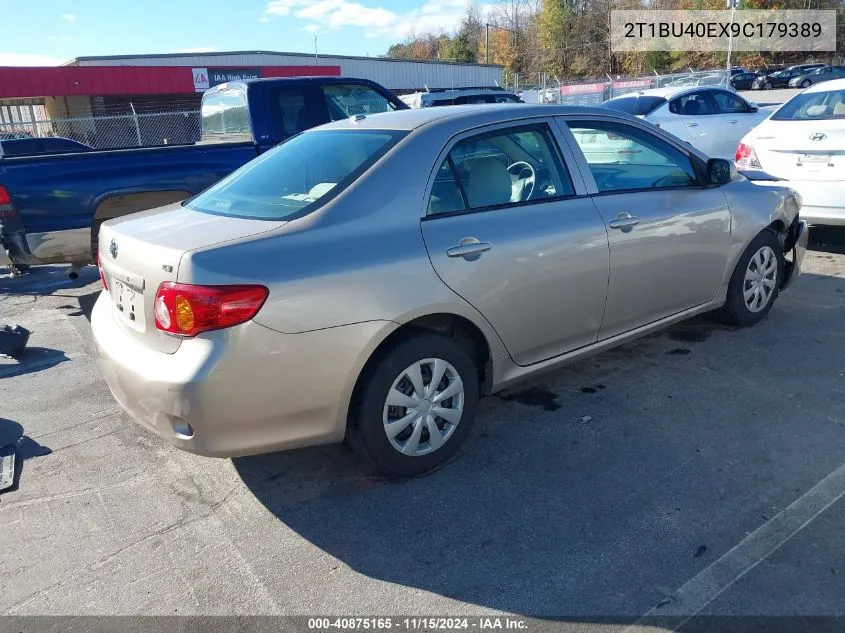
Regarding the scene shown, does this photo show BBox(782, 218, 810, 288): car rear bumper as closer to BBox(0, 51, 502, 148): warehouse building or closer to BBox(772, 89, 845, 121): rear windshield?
BBox(772, 89, 845, 121): rear windshield

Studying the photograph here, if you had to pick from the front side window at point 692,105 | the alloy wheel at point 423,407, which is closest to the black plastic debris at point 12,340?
the alloy wheel at point 423,407

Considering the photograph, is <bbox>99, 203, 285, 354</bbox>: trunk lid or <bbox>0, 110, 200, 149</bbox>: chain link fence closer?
<bbox>99, 203, 285, 354</bbox>: trunk lid

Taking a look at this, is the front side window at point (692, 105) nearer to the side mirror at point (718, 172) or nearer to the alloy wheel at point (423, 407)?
the side mirror at point (718, 172)

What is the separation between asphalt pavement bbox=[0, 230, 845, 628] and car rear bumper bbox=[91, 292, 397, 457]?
0.47 m

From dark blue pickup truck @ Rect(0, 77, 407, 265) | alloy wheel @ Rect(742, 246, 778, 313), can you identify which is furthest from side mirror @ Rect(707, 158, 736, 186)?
dark blue pickup truck @ Rect(0, 77, 407, 265)

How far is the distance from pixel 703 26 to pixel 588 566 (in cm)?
6256

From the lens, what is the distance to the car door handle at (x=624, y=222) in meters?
3.83

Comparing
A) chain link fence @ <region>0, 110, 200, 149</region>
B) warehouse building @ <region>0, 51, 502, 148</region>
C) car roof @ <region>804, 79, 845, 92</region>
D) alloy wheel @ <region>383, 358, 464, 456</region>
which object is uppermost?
warehouse building @ <region>0, 51, 502, 148</region>

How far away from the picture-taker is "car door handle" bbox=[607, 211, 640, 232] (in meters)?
3.83

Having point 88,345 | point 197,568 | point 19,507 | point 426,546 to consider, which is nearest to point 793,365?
point 426,546

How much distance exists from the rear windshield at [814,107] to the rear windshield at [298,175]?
548cm

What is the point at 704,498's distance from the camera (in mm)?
3010

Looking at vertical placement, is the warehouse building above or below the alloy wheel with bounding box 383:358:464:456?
above

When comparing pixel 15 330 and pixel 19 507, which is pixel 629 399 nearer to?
pixel 19 507
